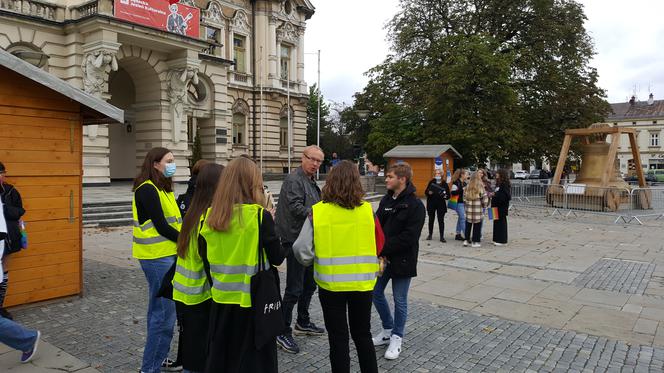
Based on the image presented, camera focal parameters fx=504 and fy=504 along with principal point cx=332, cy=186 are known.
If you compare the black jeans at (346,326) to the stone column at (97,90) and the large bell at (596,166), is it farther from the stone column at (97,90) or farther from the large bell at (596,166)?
the stone column at (97,90)

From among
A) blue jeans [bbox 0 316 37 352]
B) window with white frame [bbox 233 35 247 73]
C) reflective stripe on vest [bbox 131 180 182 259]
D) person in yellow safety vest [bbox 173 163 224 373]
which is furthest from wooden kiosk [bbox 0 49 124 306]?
window with white frame [bbox 233 35 247 73]

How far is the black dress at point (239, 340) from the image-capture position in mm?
3238

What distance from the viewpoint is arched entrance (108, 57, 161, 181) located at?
83.4 ft

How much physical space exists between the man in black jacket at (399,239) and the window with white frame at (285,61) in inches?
1321

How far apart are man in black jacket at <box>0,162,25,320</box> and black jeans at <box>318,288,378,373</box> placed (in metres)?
3.71

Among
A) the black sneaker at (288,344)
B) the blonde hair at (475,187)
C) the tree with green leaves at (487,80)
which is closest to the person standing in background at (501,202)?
the blonde hair at (475,187)

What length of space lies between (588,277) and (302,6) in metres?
33.5

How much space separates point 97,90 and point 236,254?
21641 mm

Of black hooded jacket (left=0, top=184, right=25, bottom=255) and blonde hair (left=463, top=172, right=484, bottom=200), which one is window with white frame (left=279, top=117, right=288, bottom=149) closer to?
blonde hair (left=463, top=172, right=484, bottom=200)

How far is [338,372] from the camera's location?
3801 millimetres

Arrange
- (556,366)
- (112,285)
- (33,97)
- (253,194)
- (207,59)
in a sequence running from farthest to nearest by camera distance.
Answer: (207,59)
(112,285)
(33,97)
(556,366)
(253,194)

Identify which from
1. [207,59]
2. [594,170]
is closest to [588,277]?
[594,170]

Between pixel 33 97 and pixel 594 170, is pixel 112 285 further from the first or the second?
pixel 594 170

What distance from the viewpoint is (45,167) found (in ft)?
20.6
